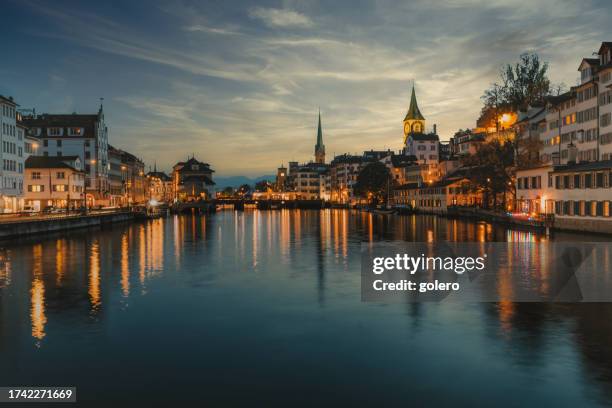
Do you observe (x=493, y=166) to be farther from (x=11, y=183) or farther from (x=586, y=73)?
(x=11, y=183)

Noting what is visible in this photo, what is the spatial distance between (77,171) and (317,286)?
10396cm

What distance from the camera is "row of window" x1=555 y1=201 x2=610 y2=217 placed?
206ft

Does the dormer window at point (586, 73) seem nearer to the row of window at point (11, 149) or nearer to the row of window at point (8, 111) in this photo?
the row of window at point (8, 111)

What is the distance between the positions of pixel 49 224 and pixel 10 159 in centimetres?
2637

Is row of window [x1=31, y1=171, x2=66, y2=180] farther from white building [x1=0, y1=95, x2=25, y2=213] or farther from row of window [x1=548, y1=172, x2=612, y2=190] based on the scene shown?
row of window [x1=548, y1=172, x2=612, y2=190]

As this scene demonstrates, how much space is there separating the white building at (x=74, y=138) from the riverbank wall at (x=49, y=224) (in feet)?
120

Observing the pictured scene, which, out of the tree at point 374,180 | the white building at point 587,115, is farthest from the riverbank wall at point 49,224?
the tree at point 374,180

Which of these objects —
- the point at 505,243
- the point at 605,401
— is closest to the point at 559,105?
the point at 505,243

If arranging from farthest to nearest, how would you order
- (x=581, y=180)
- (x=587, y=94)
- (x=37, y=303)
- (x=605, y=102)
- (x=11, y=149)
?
1. (x=11, y=149)
2. (x=587, y=94)
3. (x=605, y=102)
4. (x=581, y=180)
5. (x=37, y=303)

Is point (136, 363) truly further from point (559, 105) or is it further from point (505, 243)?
point (559, 105)

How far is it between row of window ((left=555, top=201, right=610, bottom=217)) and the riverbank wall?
6770 cm

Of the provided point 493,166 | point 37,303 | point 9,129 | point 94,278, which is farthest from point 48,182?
point 37,303

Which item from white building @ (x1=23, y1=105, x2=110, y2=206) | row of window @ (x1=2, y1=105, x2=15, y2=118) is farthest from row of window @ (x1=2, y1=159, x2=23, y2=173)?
white building @ (x1=23, y1=105, x2=110, y2=206)

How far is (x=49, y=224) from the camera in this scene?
257 feet
